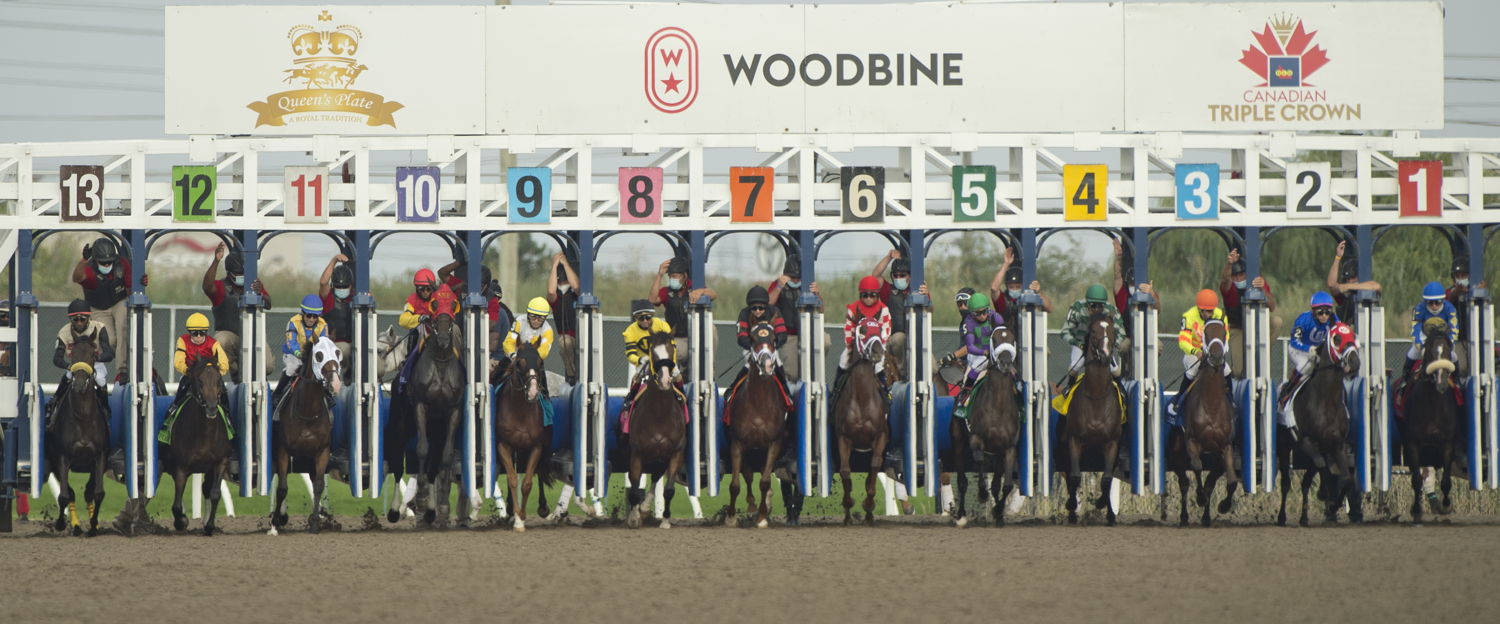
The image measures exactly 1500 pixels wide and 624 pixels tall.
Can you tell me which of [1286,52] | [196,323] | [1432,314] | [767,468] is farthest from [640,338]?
[1432,314]

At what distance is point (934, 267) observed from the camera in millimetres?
41312

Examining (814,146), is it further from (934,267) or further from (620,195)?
(934,267)

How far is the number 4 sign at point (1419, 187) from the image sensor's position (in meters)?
15.4

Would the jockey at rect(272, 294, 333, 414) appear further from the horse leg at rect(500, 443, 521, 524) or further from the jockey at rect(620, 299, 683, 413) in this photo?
the jockey at rect(620, 299, 683, 413)

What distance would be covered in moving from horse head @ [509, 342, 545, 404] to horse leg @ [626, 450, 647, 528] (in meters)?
0.85

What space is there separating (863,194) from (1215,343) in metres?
2.87

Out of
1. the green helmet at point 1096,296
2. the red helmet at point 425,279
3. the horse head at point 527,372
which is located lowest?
the horse head at point 527,372

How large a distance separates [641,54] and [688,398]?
283 centimetres

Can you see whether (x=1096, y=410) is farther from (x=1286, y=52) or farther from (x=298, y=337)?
(x=298, y=337)

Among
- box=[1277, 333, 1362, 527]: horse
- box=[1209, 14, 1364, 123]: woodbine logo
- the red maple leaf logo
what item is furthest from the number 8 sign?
box=[1277, 333, 1362, 527]: horse

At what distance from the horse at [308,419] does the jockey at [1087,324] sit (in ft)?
15.9

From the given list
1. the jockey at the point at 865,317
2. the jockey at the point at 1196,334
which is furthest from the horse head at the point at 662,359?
the jockey at the point at 1196,334

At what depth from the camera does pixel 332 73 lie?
15.8 meters

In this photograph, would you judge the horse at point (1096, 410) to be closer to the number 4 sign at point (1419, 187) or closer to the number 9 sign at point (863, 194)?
the number 9 sign at point (863, 194)
